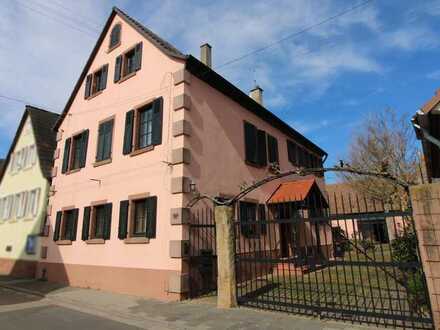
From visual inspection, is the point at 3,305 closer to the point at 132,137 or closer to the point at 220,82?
the point at 132,137

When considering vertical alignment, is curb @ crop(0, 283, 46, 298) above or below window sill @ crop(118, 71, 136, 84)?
below

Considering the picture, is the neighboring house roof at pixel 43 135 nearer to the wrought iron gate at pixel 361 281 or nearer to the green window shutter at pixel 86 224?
the green window shutter at pixel 86 224

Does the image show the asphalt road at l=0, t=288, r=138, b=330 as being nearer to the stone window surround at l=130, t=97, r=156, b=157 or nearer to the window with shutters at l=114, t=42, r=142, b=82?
the stone window surround at l=130, t=97, r=156, b=157

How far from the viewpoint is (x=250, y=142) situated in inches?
541

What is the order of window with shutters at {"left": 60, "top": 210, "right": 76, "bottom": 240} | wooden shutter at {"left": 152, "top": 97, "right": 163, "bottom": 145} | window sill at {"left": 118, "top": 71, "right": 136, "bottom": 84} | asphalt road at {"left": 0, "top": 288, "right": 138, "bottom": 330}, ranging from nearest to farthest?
1. asphalt road at {"left": 0, "top": 288, "right": 138, "bottom": 330}
2. wooden shutter at {"left": 152, "top": 97, "right": 163, "bottom": 145}
3. window sill at {"left": 118, "top": 71, "right": 136, "bottom": 84}
4. window with shutters at {"left": 60, "top": 210, "right": 76, "bottom": 240}

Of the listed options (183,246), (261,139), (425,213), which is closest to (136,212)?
(183,246)

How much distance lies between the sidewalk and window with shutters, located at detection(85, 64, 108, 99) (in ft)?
28.7

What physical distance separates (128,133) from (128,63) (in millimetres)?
3614

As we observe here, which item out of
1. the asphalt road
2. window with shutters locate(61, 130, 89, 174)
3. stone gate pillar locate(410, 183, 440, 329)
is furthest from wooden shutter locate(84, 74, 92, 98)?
stone gate pillar locate(410, 183, 440, 329)

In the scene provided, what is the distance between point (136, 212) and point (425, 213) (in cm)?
855

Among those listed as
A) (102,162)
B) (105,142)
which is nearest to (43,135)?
(105,142)

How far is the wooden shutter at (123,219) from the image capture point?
421 inches

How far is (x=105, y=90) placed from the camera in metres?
13.8

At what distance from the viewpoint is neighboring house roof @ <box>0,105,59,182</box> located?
17.1 m
